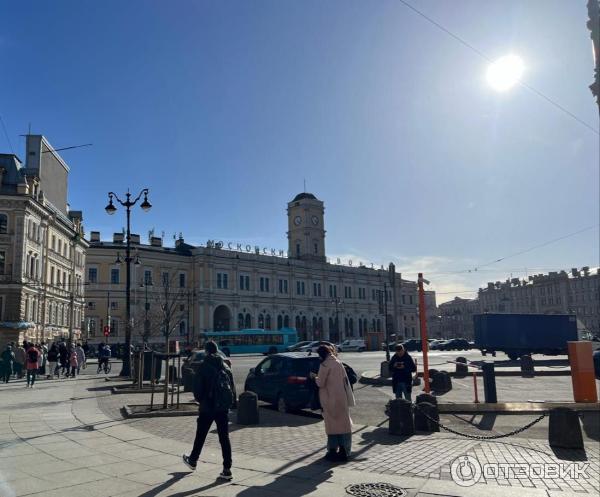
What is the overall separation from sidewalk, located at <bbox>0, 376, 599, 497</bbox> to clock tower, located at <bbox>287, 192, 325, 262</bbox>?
88237 mm

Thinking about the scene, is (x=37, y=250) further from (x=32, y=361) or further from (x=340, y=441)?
(x=340, y=441)

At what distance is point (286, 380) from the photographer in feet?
46.2

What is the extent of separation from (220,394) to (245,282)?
265 feet

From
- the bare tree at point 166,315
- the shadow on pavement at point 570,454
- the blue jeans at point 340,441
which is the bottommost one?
the shadow on pavement at point 570,454

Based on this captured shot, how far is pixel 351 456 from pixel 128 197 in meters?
19.5

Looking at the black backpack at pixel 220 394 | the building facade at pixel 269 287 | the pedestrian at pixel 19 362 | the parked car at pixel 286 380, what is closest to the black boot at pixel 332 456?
the black backpack at pixel 220 394

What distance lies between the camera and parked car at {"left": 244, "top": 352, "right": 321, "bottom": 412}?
543 inches

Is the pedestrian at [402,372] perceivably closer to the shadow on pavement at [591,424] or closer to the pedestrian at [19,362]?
the shadow on pavement at [591,424]

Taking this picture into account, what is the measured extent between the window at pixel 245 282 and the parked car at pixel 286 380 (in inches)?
2837

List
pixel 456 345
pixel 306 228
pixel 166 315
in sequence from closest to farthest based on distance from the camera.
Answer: pixel 166 315 → pixel 456 345 → pixel 306 228

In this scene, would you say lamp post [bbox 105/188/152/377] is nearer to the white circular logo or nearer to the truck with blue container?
the white circular logo

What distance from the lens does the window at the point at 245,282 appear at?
87.2 metres

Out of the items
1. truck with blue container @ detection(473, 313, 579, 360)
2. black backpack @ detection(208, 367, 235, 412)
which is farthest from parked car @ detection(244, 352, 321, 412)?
truck with blue container @ detection(473, 313, 579, 360)

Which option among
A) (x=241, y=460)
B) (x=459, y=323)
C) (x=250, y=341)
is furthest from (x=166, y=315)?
(x=459, y=323)
